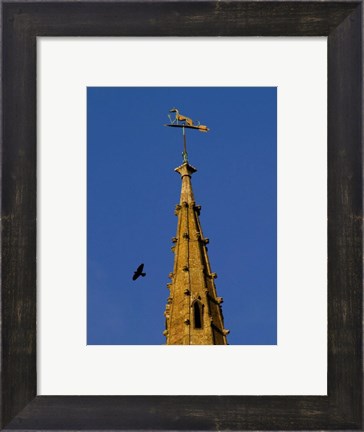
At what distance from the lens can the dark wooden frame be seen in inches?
289

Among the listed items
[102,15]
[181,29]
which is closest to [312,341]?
[181,29]

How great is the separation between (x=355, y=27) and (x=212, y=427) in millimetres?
4347

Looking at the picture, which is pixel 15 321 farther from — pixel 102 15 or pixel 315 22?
pixel 315 22

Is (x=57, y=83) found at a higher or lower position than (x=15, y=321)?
higher

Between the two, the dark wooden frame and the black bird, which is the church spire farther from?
the dark wooden frame

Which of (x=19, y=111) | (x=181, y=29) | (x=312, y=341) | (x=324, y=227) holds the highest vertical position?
(x=181, y=29)

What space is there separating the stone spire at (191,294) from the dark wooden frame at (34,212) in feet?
32.9

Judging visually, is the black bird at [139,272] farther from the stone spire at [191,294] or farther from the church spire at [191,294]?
the stone spire at [191,294]

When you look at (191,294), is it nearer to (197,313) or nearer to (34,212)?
(197,313)

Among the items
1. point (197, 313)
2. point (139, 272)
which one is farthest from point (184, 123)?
point (197, 313)

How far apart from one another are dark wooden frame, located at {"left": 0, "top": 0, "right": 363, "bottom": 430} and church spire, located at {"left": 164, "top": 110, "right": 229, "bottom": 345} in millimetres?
9860

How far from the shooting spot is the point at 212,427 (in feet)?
23.8

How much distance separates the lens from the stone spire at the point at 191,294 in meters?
19.9

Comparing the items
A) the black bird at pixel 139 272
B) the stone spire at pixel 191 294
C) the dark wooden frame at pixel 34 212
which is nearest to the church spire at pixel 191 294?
the stone spire at pixel 191 294
